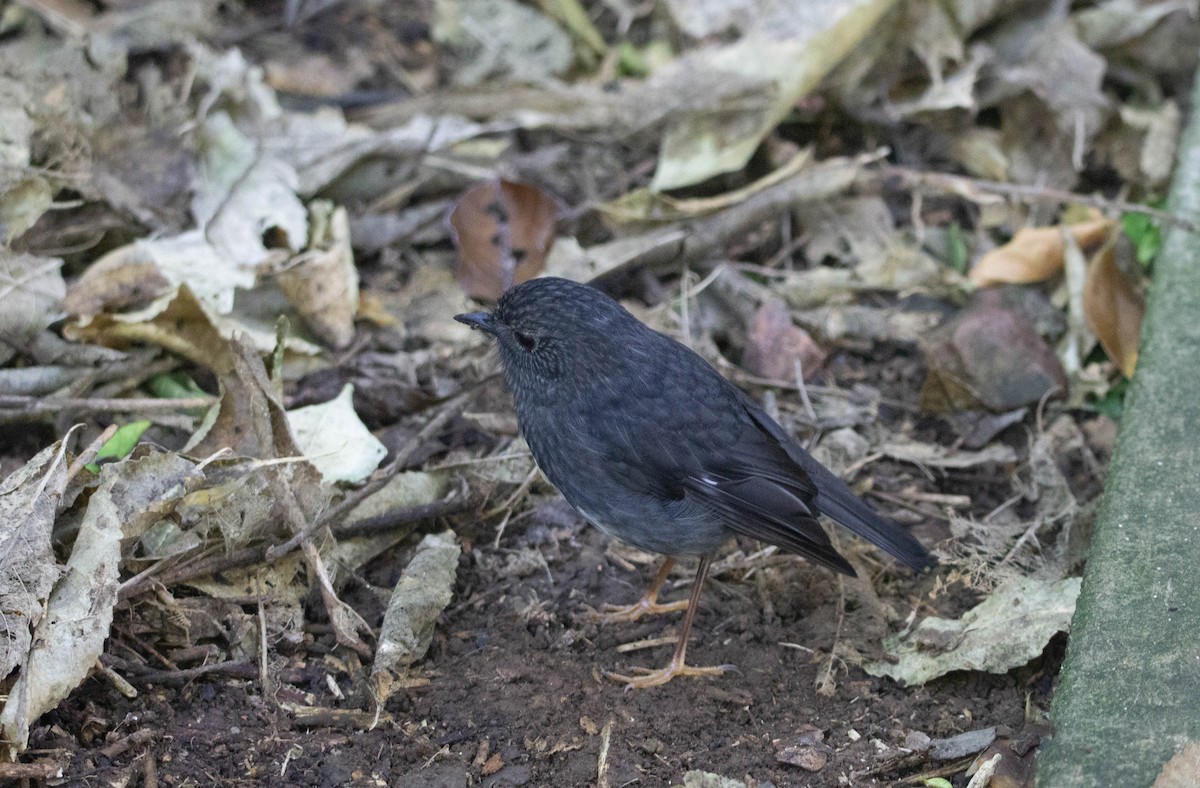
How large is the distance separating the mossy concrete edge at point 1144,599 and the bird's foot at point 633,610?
4.43ft

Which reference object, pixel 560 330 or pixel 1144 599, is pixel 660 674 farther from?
pixel 1144 599

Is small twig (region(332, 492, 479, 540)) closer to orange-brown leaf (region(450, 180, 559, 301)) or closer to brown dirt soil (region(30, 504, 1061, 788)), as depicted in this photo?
brown dirt soil (region(30, 504, 1061, 788))

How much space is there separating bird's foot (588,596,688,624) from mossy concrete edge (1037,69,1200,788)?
1.35 metres

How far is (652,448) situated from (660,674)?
70 centimetres

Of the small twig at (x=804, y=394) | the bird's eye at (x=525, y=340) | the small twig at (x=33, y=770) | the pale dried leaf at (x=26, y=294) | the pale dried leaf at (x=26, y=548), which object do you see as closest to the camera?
the small twig at (x=33, y=770)

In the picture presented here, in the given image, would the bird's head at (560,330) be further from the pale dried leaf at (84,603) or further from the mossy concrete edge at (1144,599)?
the mossy concrete edge at (1144,599)

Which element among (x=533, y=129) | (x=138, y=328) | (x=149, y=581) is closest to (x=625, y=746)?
(x=149, y=581)

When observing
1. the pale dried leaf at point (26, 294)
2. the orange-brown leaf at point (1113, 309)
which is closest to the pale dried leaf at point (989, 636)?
the orange-brown leaf at point (1113, 309)

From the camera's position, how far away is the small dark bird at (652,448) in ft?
12.6

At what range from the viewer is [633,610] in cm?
412

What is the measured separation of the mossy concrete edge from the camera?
9.25 feet

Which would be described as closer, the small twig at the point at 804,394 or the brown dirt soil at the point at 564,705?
the brown dirt soil at the point at 564,705

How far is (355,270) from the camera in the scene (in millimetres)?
5266

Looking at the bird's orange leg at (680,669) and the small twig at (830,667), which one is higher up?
the small twig at (830,667)
